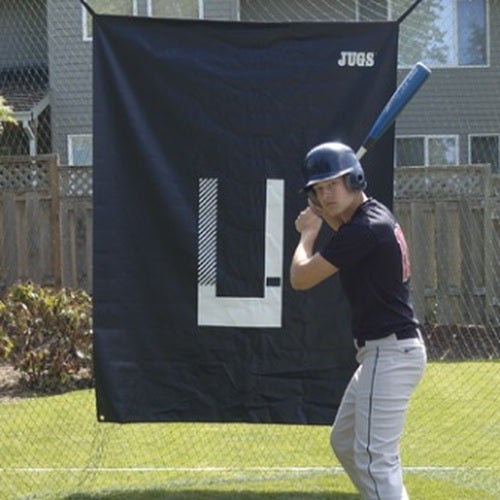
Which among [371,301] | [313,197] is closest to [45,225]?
[313,197]

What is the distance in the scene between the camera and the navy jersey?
446cm

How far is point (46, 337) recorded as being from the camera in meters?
9.16

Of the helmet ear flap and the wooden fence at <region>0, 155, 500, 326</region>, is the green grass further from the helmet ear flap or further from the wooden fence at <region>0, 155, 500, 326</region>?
the helmet ear flap

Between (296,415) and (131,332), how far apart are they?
3.20 ft

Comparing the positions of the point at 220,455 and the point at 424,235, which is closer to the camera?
the point at 220,455

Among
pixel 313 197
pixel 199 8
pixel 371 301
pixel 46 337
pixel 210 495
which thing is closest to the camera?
pixel 371 301

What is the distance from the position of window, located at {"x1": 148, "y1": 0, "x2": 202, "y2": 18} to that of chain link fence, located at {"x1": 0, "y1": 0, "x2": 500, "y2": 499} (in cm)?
1

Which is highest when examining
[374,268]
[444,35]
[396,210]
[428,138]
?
[444,35]

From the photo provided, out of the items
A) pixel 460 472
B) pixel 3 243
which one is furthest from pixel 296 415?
pixel 3 243

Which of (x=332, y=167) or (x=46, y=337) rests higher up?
(x=332, y=167)

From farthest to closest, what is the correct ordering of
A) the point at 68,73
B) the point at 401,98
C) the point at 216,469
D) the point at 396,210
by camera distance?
the point at 396,210
the point at 68,73
the point at 216,469
the point at 401,98

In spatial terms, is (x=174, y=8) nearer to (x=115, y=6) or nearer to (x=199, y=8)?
(x=199, y=8)

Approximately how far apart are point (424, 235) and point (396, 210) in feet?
1.13

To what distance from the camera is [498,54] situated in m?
8.46
